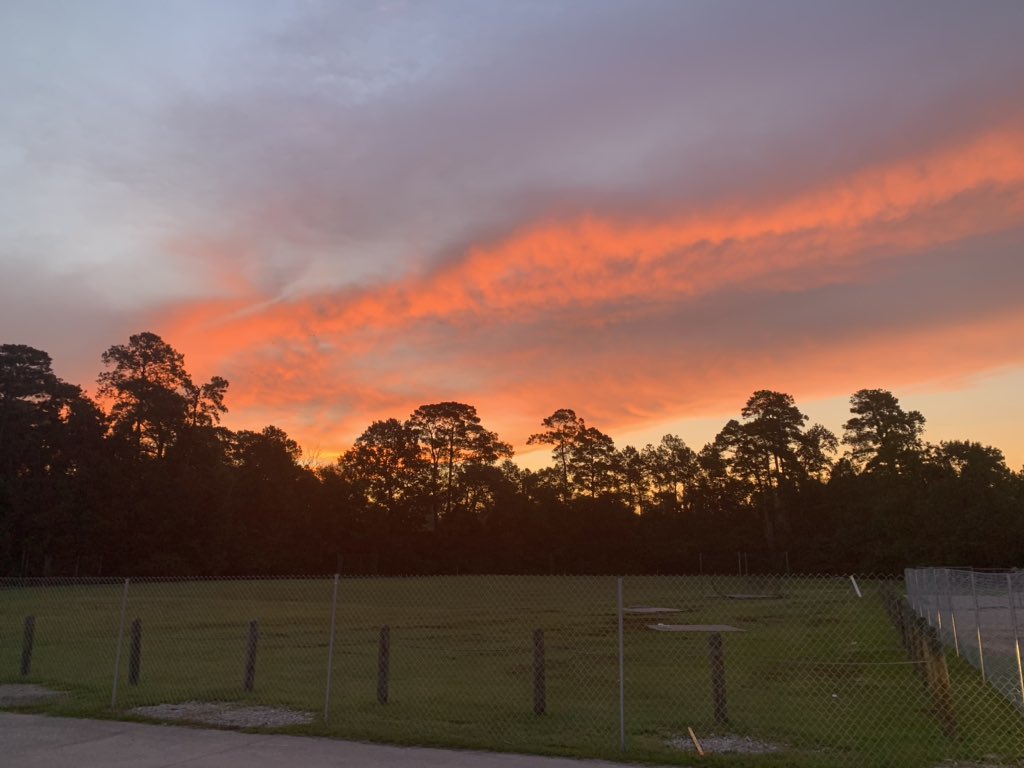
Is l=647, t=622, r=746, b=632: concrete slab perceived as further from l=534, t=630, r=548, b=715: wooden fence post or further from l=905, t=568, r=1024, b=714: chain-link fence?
l=534, t=630, r=548, b=715: wooden fence post

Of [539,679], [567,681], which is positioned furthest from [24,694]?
[567,681]

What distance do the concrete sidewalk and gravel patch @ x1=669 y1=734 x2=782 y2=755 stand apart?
1.62 metres

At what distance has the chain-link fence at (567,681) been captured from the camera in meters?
9.41

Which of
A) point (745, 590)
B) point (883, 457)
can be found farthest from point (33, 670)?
point (883, 457)

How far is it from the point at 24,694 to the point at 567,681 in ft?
30.0

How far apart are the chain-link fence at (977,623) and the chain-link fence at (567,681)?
198 millimetres

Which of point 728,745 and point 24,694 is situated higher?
point 728,745

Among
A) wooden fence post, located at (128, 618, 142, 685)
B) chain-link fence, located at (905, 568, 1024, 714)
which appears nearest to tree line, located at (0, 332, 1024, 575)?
chain-link fence, located at (905, 568, 1024, 714)

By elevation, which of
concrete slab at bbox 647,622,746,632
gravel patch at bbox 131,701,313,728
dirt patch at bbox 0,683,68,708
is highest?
gravel patch at bbox 131,701,313,728

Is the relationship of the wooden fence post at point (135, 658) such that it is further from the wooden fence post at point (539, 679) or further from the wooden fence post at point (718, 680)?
the wooden fence post at point (718, 680)

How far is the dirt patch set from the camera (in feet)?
38.8

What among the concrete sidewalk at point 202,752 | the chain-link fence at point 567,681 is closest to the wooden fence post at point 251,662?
the chain-link fence at point 567,681

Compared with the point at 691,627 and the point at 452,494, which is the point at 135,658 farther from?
the point at 452,494

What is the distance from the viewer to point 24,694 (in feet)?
41.3
